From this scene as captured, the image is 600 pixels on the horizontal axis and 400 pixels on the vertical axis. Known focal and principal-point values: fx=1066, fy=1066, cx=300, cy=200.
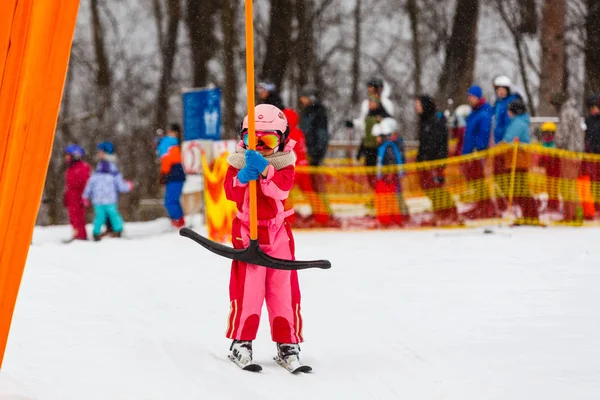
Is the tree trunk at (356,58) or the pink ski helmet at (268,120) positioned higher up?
the tree trunk at (356,58)

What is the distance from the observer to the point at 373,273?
9727 mm

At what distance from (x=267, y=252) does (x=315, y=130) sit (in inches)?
323

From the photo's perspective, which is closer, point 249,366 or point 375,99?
point 249,366

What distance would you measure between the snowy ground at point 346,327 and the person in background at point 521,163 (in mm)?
1504

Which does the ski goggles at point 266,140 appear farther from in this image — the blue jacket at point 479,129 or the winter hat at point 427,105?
the winter hat at point 427,105

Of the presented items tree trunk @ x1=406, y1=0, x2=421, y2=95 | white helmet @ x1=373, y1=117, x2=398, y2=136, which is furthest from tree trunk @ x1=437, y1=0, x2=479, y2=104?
white helmet @ x1=373, y1=117, x2=398, y2=136

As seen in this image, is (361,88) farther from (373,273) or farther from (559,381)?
(559,381)

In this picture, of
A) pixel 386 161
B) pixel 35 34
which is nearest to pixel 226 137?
pixel 386 161

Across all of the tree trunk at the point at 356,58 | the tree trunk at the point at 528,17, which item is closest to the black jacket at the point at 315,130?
the tree trunk at the point at 528,17

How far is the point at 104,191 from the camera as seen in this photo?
14.3 metres

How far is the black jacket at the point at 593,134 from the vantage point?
44.8ft

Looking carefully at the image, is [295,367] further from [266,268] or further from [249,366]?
[266,268]

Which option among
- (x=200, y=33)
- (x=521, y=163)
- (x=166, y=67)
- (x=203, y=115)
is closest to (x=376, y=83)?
(x=521, y=163)

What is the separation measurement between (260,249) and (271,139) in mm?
618
